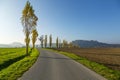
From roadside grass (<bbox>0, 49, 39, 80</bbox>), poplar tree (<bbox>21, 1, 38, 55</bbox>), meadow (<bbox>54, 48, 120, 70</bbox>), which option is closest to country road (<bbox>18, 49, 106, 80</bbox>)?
Answer: roadside grass (<bbox>0, 49, 39, 80</bbox>)

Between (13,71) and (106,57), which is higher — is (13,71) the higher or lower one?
the lower one

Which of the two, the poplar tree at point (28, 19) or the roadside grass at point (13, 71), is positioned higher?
the poplar tree at point (28, 19)

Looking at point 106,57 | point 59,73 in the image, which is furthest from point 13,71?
point 106,57

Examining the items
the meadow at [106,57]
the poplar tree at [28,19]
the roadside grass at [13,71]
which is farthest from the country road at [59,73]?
the poplar tree at [28,19]

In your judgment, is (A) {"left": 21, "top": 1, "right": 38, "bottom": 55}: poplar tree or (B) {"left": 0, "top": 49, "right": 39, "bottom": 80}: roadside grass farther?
(A) {"left": 21, "top": 1, "right": 38, "bottom": 55}: poplar tree

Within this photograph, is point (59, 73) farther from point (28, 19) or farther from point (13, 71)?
point (28, 19)

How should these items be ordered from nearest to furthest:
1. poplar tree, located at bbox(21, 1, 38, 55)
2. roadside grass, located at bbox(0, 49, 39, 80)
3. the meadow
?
roadside grass, located at bbox(0, 49, 39, 80) < the meadow < poplar tree, located at bbox(21, 1, 38, 55)

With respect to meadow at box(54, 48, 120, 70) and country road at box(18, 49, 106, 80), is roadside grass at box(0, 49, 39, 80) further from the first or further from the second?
meadow at box(54, 48, 120, 70)

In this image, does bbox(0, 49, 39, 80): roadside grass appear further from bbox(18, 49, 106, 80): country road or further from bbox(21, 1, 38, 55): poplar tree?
bbox(21, 1, 38, 55): poplar tree

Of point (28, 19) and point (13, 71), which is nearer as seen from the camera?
point (13, 71)

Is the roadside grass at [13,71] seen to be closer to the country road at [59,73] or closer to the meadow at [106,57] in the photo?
the country road at [59,73]

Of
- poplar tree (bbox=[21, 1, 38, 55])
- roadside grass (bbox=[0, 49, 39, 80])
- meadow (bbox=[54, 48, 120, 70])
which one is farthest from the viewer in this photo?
poplar tree (bbox=[21, 1, 38, 55])

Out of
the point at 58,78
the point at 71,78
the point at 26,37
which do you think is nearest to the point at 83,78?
the point at 71,78

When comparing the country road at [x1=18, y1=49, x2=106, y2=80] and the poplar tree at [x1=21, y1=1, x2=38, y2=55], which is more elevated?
the poplar tree at [x1=21, y1=1, x2=38, y2=55]
